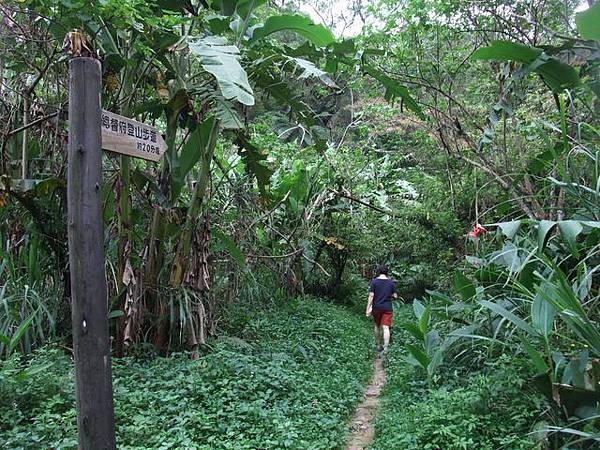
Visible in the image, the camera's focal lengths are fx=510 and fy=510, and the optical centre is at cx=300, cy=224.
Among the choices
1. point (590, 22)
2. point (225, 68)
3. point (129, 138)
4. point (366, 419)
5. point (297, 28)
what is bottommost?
point (366, 419)

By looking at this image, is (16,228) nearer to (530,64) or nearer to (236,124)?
(236,124)

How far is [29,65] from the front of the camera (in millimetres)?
5707

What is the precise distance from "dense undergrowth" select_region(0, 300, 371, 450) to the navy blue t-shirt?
6.83ft

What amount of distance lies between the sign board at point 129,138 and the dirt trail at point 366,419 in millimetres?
Answer: 2989

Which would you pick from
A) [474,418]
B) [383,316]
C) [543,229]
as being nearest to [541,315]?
[543,229]

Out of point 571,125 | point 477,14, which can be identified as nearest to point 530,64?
point 571,125

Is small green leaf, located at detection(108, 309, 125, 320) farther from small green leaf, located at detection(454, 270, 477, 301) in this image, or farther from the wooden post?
small green leaf, located at detection(454, 270, 477, 301)

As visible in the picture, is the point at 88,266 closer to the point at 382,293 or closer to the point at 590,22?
the point at 590,22

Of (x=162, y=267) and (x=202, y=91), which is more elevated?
(x=202, y=91)

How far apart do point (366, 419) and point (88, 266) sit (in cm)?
366

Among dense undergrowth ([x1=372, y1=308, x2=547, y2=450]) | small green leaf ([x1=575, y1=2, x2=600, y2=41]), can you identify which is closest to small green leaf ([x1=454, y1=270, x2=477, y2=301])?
dense undergrowth ([x1=372, y1=308, x2=547, y2=450])

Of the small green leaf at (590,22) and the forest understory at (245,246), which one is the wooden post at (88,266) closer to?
the forest understory at (245,246)

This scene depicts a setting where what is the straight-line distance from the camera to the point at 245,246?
8531 millimetres

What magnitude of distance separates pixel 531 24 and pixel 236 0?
13.0 feet
